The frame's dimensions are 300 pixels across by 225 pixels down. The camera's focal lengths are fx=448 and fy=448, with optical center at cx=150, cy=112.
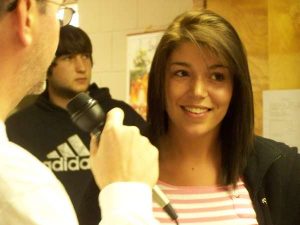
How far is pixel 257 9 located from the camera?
235 cm

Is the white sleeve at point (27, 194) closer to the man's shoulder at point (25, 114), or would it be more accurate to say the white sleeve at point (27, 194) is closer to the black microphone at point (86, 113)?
the black microphone at point (86, 113)

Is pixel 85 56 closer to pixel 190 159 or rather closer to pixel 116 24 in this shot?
pixel 116 24

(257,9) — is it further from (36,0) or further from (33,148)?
(36,0)

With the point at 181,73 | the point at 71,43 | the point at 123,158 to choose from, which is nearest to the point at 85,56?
the point at 71,43

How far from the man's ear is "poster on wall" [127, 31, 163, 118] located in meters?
2.10

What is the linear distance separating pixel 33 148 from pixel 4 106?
1825 millimetres

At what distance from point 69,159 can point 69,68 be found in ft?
1.71

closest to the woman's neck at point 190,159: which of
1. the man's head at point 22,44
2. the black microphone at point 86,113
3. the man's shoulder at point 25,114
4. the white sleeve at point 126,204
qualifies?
the black microphone at point 86,113

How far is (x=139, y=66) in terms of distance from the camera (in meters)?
2.89

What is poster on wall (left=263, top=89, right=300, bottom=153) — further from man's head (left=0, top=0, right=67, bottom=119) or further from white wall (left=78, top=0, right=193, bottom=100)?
man's head (left=0, top=0, right=67, bottom=119)

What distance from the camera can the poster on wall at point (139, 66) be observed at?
2.84 meters

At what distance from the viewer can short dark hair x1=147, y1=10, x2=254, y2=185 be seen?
Answer: 4.65ft

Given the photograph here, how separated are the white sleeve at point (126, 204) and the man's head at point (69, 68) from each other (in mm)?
1808

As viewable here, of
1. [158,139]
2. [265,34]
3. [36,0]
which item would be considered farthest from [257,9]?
[36,0]
